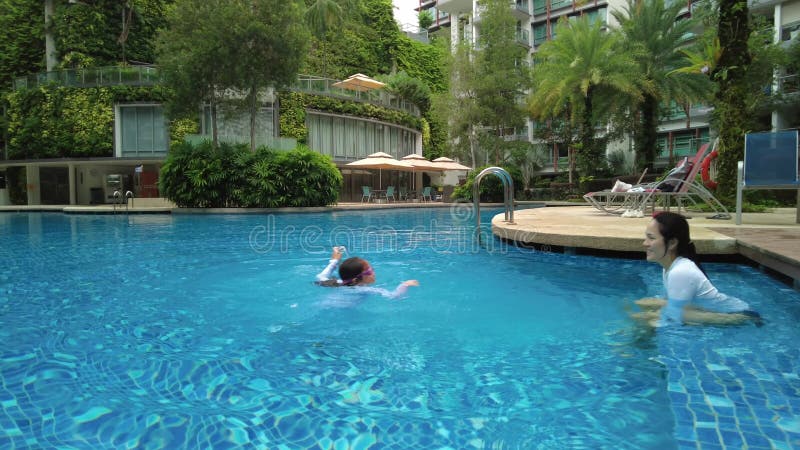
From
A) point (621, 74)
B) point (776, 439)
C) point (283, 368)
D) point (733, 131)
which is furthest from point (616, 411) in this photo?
point (621, 74)

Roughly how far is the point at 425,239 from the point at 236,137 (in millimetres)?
17554

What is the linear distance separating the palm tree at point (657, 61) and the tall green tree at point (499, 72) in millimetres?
7047

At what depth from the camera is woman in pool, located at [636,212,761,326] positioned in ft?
11.1

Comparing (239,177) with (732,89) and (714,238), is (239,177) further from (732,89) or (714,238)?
(714,238)

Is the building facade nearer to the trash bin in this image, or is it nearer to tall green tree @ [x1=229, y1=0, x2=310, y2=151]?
the trash bin

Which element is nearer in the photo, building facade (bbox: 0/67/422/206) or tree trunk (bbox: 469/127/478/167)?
building facade (bbox: 0/67/422/206)

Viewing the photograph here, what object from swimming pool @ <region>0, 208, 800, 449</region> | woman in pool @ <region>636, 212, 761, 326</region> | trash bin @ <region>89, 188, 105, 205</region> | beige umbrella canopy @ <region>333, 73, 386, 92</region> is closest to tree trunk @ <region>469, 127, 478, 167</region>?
beige umbrella canopy @ <region>333, 73, 386, 92</region>

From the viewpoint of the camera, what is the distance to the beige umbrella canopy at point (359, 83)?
2948 cm

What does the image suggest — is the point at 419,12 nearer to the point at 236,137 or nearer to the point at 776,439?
the point at 236,137

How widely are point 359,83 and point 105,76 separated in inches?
546

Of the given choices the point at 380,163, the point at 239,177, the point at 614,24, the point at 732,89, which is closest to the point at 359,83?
the point at 380,163

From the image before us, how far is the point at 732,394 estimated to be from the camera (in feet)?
8.02

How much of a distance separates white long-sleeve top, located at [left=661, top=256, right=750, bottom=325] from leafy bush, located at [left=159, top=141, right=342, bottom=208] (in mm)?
17741

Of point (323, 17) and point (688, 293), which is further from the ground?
point (323, 17)
